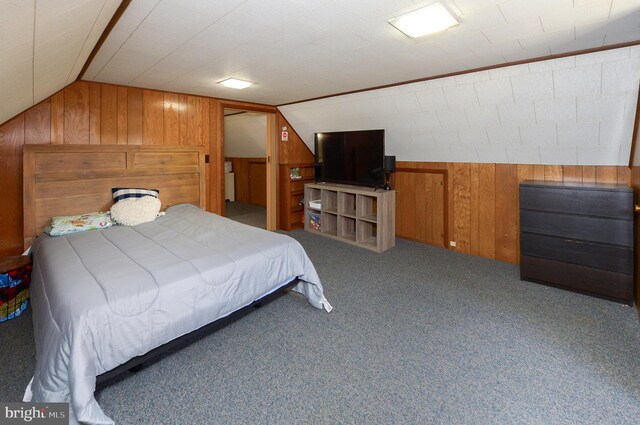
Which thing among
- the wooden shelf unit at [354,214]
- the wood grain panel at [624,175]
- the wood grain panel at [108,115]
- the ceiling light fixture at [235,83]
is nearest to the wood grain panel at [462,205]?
the wooden shelf unit at [354,214]

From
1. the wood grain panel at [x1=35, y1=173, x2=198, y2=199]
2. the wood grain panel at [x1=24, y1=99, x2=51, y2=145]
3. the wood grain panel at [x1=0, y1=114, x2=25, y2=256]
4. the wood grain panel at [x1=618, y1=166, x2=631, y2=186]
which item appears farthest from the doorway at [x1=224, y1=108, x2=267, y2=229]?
the wood grain panel at [x1=618, y1=166, x2=631, y2=186]

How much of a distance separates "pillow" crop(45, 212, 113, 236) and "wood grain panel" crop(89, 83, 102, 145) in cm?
91

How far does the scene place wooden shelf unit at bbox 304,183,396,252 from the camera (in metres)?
4.38

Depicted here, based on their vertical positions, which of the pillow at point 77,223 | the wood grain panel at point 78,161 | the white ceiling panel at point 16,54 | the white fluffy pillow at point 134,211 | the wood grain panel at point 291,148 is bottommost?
the pillow at point 77,223

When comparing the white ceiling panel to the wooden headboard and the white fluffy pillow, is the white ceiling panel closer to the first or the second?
the wooden headboard

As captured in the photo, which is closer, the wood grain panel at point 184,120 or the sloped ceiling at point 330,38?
the sloped ceiling at point 330,38

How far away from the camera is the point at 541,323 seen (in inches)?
99.0

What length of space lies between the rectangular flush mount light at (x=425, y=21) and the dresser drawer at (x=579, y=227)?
81.6 inches

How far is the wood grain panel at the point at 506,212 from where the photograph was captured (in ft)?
12.5

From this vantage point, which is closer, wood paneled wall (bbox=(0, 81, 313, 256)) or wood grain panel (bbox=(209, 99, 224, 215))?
wood paneled wall (bbox=(0, 81, 313, 256))

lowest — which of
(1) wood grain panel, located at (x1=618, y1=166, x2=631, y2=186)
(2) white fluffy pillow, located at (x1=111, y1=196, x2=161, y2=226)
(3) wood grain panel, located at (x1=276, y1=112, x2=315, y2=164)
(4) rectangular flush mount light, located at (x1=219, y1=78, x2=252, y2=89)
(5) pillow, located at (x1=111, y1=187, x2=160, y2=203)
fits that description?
(2) white fluffy pillow, located at (x1=111, y1=196, x2=161, y2=226)

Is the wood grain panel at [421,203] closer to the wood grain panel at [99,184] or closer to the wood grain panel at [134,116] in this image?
the wood grain panel at [99,184]

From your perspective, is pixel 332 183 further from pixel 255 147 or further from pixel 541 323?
pixel 541 323

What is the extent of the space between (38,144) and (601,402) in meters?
4.83
